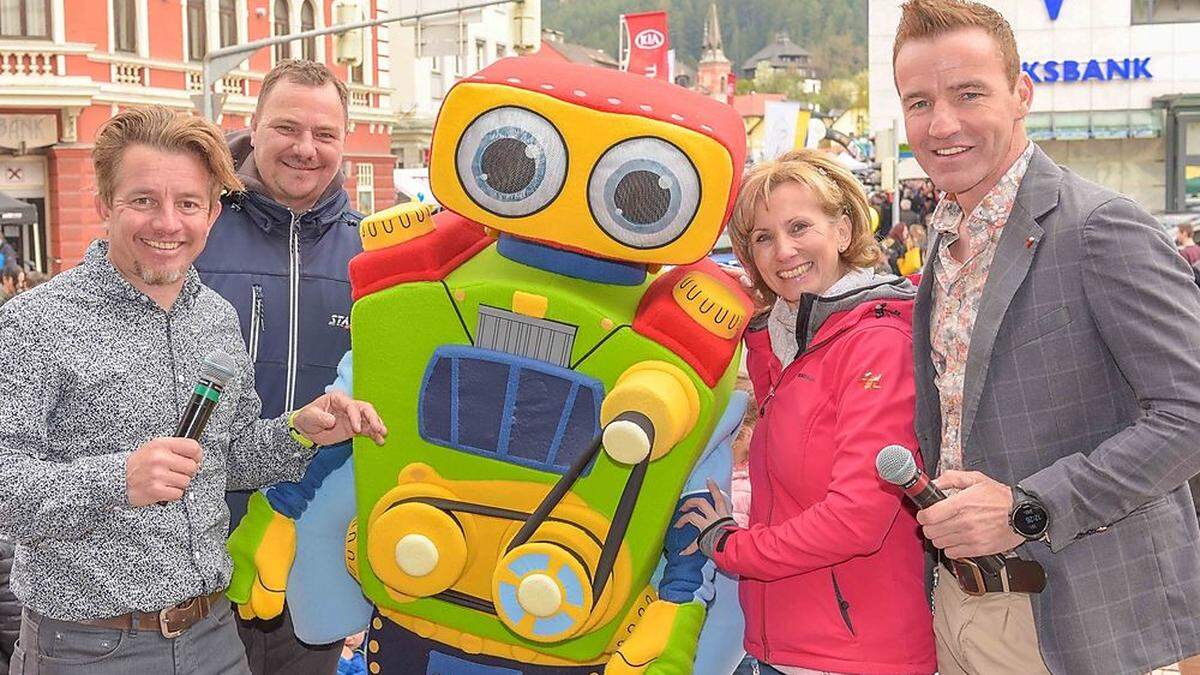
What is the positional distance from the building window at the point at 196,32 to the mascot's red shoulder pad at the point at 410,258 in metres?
15.8

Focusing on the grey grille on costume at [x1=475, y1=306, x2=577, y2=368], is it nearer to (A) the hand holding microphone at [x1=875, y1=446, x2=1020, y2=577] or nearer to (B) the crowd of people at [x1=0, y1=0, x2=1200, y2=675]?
(B) the crowd of people at [x1=0, y1=0, x2=1200, y2=675]

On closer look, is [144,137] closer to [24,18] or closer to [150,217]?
[150,217]

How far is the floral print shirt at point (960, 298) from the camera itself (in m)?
2.16

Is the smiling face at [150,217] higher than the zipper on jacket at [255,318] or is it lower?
higher

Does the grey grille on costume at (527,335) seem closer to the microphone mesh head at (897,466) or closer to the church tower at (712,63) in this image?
the microphone mesh head at (897,466)

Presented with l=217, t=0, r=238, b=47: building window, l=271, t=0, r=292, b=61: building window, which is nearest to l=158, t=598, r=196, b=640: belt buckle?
l=217, t=0, r=238, b=47: building window

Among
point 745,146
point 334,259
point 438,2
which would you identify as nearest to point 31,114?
point 438,2

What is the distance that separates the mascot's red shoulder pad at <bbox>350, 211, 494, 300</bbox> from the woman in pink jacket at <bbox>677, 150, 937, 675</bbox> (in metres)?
0.57

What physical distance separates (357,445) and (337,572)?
13.6 inches

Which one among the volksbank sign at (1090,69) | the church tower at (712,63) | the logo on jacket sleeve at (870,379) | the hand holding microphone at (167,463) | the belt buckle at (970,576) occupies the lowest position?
the belt buckle at (970,576)

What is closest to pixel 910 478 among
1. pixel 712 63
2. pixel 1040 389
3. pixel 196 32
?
pixel 1040 389

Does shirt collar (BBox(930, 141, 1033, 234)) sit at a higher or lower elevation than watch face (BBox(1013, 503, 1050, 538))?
higher

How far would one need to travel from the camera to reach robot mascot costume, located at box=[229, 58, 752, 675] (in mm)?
2311

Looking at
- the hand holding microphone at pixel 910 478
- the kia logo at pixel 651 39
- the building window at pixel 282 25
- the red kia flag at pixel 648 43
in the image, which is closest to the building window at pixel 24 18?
the building window at pixel 282 25
